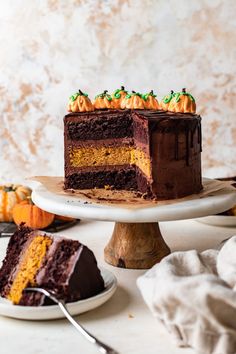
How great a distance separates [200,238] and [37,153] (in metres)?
1.89

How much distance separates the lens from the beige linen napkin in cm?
154

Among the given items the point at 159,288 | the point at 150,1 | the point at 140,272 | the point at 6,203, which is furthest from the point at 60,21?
the point at 159,288

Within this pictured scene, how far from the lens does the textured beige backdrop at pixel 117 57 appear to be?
412 centimetres

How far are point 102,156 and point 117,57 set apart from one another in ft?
4.64

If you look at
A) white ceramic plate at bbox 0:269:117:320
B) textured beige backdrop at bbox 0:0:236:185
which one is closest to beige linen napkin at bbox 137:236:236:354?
white ceramic plate at bbox 0:269:117:320

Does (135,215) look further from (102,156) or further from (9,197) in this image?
(9,197)

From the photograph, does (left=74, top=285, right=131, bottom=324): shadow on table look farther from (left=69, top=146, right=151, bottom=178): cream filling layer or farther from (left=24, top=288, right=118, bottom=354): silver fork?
(left=69, top=146, right=151, bottom=178): cream filling layer

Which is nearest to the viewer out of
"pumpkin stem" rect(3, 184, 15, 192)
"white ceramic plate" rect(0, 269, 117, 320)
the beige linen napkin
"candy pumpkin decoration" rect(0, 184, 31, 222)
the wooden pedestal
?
the beige linen napkin

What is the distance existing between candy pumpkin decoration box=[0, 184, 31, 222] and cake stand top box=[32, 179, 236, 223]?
65cm

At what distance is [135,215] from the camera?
2.18 metres

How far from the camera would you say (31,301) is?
6.12ft

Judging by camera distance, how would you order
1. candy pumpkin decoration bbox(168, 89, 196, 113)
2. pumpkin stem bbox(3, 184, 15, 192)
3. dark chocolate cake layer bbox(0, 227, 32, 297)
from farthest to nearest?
pumpkin stem bbox(3, 184, 15, 192) < candy pumpkin decoration bbox(168, 89, 196, 113) < dark chocolate cake layer bbox(0, 227, 32, 297)

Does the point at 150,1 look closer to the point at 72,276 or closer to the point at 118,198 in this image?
the point at 118,198

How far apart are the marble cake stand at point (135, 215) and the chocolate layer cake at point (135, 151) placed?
129 millimetres
